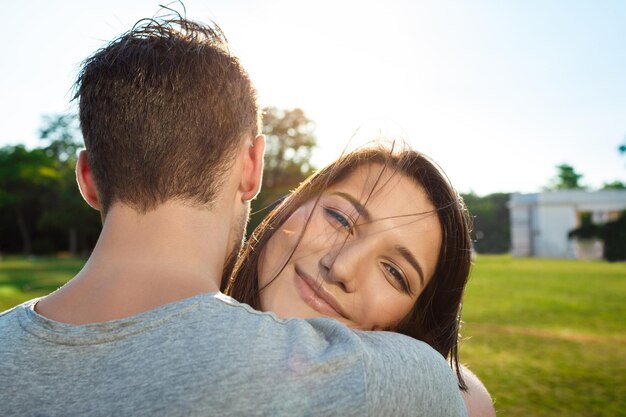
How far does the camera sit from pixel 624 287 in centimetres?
2173

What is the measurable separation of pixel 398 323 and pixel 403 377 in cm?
155

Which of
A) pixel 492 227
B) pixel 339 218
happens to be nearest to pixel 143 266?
pixel 339 218

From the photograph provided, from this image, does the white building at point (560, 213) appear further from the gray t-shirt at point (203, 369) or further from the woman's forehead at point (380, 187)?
the gray t-shirt at point (203, 369)

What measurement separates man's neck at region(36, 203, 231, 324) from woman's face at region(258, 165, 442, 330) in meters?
0.87

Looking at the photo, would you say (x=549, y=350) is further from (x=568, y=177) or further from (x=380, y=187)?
(x=568, y=177)

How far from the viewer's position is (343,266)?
7.70 feet

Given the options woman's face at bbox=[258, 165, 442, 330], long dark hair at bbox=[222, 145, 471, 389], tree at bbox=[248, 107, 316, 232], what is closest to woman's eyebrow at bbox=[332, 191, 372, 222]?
woman's face at bbox=[258, 165, 442, 330]

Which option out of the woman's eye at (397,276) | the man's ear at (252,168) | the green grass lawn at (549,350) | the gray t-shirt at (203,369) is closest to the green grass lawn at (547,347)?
the green grass lawn at (549,350)

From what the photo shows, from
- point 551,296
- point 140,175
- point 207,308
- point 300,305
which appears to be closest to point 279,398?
point 207,308

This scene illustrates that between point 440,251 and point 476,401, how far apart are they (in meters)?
0.70

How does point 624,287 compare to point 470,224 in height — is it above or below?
below

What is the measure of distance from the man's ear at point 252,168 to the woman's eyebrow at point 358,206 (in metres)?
0.85

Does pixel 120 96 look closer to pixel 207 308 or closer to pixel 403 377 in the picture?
pixel 207 308

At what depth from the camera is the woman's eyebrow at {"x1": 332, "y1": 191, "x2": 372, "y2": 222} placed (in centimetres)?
258
